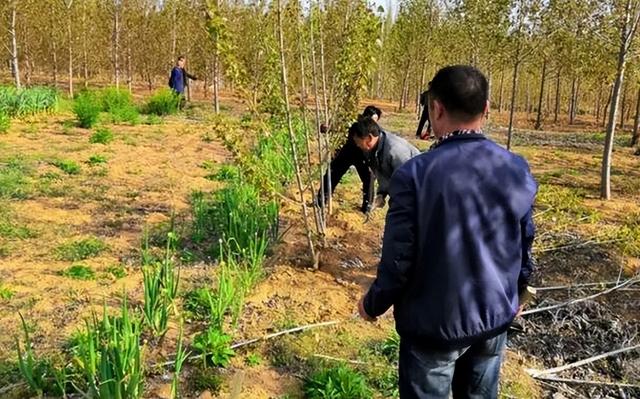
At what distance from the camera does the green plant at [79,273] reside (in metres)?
4.48

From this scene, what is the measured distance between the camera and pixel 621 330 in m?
4.23

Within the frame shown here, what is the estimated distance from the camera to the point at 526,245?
2.17 m

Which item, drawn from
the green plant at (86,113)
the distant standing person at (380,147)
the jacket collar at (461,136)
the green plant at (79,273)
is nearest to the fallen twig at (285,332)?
the distant standing person at (380,147)

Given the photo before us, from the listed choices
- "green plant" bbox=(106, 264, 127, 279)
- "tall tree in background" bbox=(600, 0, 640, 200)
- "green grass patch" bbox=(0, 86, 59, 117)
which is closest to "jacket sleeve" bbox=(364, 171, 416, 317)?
"green plant" bbox=(106, 264, 127, 279)

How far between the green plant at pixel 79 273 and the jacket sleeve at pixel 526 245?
343 centimetres

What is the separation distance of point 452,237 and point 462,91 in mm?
476

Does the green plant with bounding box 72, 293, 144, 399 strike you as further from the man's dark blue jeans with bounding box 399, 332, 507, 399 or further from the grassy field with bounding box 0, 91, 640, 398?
the man's dark blue jeans with bounding box 399, 332, 507, 399

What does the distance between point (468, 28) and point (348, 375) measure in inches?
503

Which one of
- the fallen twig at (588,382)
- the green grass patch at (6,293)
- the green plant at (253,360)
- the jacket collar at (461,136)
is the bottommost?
the fallen twig at (588,382)

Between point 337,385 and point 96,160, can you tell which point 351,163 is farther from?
point 96,160

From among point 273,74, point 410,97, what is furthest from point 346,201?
point 410,97

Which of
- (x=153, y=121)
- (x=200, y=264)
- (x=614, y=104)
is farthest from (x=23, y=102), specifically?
(x=614, y=104)

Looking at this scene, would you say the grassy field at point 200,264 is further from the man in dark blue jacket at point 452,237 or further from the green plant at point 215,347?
the man in dark blue jacket at point 452,237

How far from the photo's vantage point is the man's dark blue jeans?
201 cm
